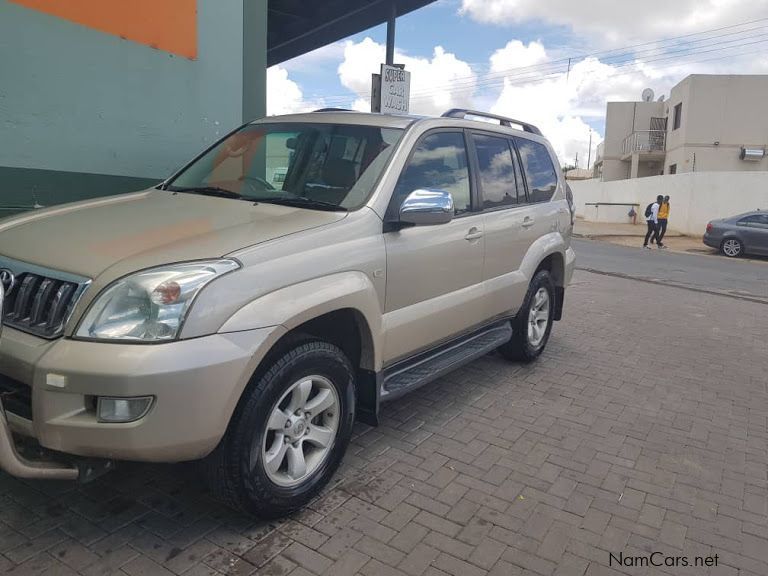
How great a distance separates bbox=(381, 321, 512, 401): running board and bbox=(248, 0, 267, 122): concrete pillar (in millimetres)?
3931

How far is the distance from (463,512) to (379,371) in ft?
2.76

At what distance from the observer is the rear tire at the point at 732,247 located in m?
18.1

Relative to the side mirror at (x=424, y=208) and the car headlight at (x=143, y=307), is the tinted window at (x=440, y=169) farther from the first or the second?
the car headlight at (x=143, y=307)

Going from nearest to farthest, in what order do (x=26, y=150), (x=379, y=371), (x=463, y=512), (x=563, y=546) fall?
(x=563, y=546) → (x=463, y=512) → (x=379, y=371) → (x=26, y=150)

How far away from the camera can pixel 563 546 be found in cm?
286

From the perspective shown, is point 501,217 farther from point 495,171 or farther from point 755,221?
point 755,221

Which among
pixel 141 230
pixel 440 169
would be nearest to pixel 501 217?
pixel 440 169

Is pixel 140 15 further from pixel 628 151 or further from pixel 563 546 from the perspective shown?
pixel 628 151

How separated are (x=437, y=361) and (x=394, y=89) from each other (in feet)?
17.0

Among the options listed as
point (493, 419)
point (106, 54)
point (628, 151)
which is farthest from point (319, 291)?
point (628, 151)

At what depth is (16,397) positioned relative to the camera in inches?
97.8

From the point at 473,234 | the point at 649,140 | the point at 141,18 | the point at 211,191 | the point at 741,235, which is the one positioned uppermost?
the point at 649,140

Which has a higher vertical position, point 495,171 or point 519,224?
point 495,171

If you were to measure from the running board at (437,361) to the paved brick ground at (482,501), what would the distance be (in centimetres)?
42
